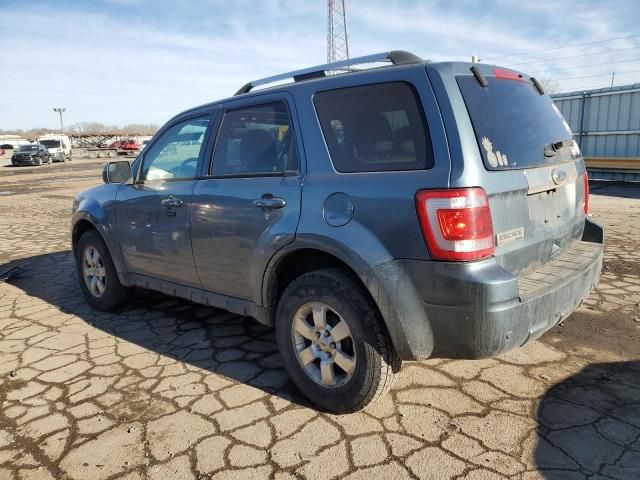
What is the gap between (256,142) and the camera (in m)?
3.24

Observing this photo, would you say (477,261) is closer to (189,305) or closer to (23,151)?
(189,305)

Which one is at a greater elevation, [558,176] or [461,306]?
[558,176]

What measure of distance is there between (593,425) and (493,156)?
152cm

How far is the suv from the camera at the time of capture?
229cm

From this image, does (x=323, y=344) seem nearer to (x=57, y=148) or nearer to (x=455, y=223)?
(x=455, y=223)

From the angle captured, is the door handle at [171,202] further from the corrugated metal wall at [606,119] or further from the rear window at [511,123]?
the corrugated metal wall at [606,119]

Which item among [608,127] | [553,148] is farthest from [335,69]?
[608,127]

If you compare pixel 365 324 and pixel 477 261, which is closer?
pixel 477 261

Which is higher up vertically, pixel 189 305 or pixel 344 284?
pixel 344 284

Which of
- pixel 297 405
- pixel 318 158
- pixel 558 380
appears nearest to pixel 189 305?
pixel 297 405

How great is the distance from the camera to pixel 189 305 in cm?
485

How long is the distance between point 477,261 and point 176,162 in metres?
2.54

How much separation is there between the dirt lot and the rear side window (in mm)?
1420

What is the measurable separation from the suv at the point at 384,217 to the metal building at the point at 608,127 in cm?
1240
